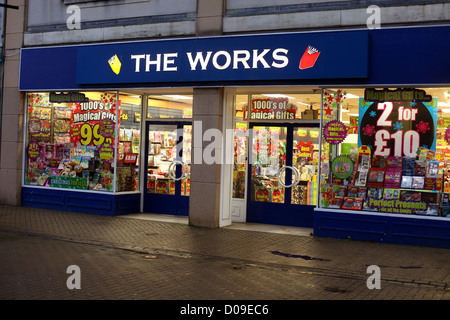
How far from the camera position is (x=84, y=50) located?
44.7ft

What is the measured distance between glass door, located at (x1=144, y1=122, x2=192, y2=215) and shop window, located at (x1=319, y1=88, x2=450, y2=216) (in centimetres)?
392

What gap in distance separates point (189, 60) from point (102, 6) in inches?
124

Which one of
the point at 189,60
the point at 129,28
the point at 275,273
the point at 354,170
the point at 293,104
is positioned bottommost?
the point at 275,273

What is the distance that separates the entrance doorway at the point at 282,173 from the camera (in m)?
12.7

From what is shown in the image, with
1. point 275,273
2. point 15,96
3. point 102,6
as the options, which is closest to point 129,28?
point 102,6

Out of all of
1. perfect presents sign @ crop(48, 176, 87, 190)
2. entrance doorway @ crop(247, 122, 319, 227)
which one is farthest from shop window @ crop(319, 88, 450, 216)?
perfect presents sign @ crop(48, 176, 87, 190)

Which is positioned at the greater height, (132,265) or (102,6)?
(102,6)

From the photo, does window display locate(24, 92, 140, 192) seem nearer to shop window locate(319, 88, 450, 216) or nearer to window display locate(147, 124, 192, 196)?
window display locate(147, 124, 192, 196)

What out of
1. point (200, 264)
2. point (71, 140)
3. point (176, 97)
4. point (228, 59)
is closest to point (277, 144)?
point (228, 59)

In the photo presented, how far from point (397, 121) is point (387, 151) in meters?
0.63

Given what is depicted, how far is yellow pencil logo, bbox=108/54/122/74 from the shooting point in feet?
43.3

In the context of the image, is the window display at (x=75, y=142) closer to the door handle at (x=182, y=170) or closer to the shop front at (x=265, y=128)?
the shop front at (x=265, y=128)

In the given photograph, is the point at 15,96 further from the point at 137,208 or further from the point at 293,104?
the point at 293,104

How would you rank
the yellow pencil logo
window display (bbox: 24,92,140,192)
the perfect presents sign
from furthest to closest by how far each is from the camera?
the perfect presents sign < window display (bbox: 24,92,140,192) < the yellow pencil logo
